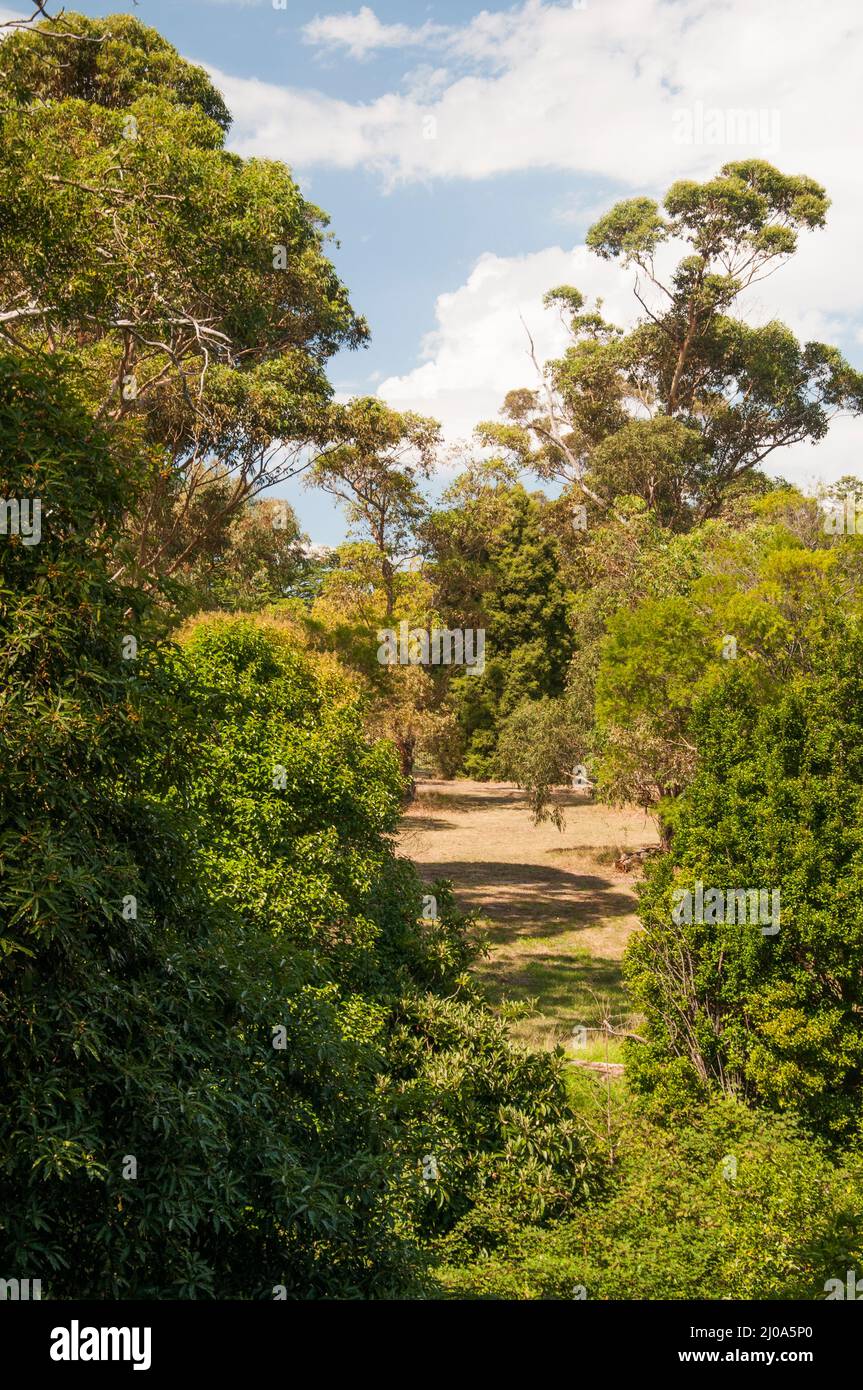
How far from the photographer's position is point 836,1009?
14.6 meters

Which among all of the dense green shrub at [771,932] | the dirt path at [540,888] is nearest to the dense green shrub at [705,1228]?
the dense green shrub at [771,932]

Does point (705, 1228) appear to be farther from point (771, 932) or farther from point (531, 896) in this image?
point (531, 896)

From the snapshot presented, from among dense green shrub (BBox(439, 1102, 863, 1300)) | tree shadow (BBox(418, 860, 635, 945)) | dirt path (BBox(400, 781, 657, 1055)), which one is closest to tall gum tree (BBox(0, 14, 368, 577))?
dense green shrub (BBox(439, 1102, 863, 1300))

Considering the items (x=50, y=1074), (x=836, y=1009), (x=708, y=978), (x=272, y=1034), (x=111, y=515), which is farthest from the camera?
(x=708, y=978)

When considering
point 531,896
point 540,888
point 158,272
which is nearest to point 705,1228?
point 158,272

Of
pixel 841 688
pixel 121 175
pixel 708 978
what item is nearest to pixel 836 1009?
pixel 708 978

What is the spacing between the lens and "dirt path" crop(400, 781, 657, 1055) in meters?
24.4

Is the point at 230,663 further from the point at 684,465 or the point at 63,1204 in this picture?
the point at 684,465

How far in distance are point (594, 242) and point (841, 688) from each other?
46.6 m

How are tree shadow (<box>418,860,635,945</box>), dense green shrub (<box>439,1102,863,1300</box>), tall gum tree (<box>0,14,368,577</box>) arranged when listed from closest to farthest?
1. dense green shrub (<box>439,1102,863,1300</box>)
2. tall gum tree (<box>0,14,368,577</box>)
3. tree shadow (<box>418,860,635,945</box>)

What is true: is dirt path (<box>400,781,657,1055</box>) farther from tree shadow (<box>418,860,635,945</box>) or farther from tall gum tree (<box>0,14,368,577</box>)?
tall gum tree (<box>0,14,368,577</box>)

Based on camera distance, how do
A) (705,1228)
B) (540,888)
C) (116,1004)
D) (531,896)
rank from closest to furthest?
(116,1004) → (705,1228) → (531,896) → (540,888)

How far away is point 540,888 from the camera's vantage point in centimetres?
3641

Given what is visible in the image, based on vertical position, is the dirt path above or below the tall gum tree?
below
